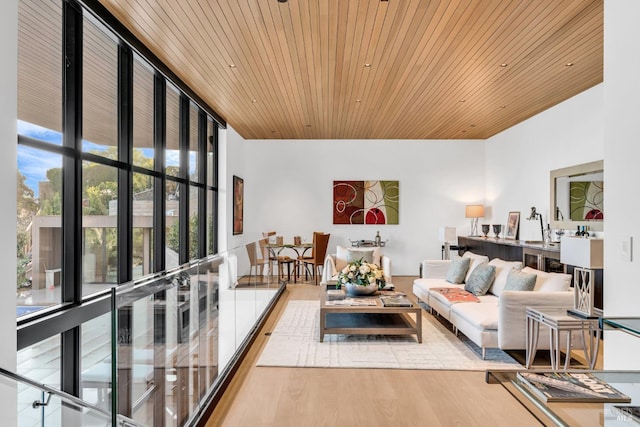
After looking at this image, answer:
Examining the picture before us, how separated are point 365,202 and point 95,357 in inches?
253

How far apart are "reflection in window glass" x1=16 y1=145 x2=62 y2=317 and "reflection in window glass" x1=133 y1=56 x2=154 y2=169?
1246mm

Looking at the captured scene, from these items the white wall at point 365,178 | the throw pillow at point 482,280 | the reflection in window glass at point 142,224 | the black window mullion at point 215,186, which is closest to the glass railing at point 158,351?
the reflection in window glass at point 142,224

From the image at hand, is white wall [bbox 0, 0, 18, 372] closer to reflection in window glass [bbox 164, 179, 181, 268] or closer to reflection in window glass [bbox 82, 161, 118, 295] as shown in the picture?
reflection in window glass [bbox 82, 161, 118, 295]

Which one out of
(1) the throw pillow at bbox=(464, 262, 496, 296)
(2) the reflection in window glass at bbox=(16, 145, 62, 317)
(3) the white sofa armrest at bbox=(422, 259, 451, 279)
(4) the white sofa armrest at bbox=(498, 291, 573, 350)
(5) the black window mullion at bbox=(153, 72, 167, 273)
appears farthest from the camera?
(3) the white sofa armrest at bbox=(422, 259, 451, 279)

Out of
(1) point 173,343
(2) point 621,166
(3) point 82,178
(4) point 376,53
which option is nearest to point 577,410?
(2) point 621,166

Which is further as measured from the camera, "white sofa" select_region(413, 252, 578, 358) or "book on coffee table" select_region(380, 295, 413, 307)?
"book on coffee table" select_region(380, 295, 413, 307)

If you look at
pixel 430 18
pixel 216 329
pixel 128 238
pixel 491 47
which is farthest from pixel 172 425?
pixel 491 47

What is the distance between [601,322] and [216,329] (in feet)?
8.35

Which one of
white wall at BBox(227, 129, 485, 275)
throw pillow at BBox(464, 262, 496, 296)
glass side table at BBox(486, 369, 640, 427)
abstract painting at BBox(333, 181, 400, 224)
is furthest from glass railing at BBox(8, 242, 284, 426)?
abstract painting at BBox(333, 181, 400, 224)

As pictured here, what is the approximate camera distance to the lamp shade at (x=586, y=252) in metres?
2.71

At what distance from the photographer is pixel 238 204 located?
8117mm

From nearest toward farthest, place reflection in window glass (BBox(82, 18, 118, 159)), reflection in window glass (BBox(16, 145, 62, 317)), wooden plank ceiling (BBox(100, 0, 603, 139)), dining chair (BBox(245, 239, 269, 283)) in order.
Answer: reflection in window glass (BBox(16, 145, 62, 317)), wooden plank ceiling (BBox(100, 0, 603, 139)), reflection in window glass (BBox(82, 18, 118, 159)), dining chair (BBox(245, 239, 269, 283))

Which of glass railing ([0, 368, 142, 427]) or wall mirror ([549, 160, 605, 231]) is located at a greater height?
wall mirror ([549, 160, 605, 231])

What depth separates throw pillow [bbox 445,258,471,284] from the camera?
5.60 m
